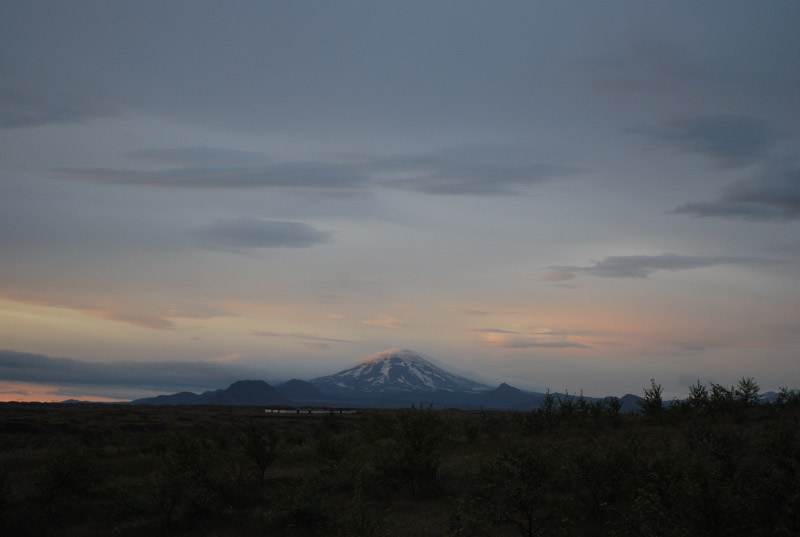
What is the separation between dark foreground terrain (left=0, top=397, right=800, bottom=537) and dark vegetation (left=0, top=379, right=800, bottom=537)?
0.24ft

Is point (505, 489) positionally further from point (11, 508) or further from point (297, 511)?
point (11, 508)

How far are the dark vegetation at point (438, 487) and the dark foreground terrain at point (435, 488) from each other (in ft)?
0.24

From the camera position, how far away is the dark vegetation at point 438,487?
1689 centimetres

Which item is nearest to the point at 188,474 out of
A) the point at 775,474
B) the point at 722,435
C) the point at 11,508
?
the point at 11,508

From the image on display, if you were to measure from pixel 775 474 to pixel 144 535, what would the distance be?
83.4 ft

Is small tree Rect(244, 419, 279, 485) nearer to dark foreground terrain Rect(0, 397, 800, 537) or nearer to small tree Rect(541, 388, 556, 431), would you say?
dark foreground terrain Rect(0, 397, 800, 537)

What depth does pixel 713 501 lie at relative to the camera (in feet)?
47.9

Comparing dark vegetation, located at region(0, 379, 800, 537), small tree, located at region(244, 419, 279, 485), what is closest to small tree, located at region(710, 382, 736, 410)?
dark vegetation, located at region(0, 379, 800, 537)

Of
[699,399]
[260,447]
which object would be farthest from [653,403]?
[260,447]

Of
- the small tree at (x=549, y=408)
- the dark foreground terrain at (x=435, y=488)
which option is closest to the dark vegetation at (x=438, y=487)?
the dark foreground terrain at (x=435, y=488)

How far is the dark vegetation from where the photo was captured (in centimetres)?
1689

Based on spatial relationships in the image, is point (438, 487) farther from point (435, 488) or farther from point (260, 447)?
point (260, 447)

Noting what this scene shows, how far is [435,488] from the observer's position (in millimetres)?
28391

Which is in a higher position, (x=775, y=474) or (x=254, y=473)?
(x=775, y=474)
